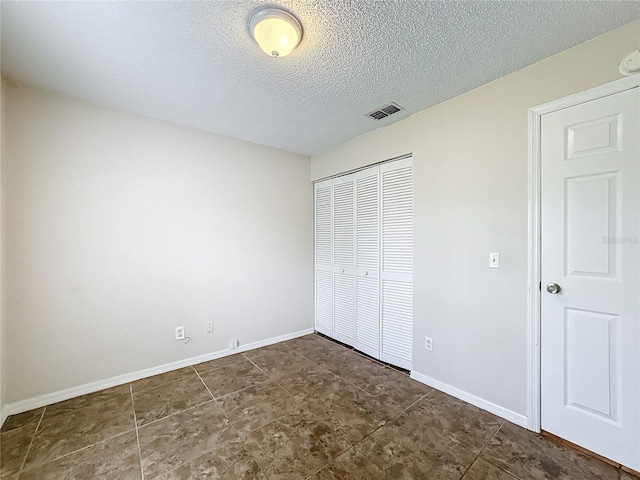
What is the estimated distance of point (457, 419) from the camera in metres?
1.83

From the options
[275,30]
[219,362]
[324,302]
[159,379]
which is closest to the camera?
[275,30]

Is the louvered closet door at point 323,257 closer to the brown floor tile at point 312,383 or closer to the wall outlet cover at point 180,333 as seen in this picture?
the brown floor tile at point 312,383

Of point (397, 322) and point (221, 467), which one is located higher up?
point (397, 322)

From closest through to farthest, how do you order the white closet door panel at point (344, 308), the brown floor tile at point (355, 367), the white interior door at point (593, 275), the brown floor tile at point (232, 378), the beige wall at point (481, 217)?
the white interior door at point (593, 275), the beige wall at point (481, 217), the brown floor tile at point (232, 378), the brown floor tile at point (355, 367), the white closet door panel at point (344, 308)

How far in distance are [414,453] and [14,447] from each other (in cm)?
241

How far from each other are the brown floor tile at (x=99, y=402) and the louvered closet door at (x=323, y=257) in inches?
83.8

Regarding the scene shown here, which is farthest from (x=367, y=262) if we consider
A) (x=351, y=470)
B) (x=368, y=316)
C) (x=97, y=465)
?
(x=97, y=465)

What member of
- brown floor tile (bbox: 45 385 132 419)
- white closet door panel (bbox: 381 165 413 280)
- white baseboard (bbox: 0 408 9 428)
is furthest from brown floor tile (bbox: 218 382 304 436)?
white closet door panel (bbox: 381 165 413 280)

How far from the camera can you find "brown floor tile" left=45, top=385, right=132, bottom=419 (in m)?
1.95

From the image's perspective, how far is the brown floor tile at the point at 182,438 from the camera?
58.6 inches

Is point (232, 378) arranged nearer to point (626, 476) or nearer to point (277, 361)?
point (277, 361)

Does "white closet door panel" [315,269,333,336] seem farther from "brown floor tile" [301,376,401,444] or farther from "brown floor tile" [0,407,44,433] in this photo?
"brown floor tile" [0,407,44,433]

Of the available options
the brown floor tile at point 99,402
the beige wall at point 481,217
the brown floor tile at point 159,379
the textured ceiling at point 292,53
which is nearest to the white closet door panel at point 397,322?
the beige wall at point 481,217

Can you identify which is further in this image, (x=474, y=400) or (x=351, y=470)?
(x=474, y=400)
